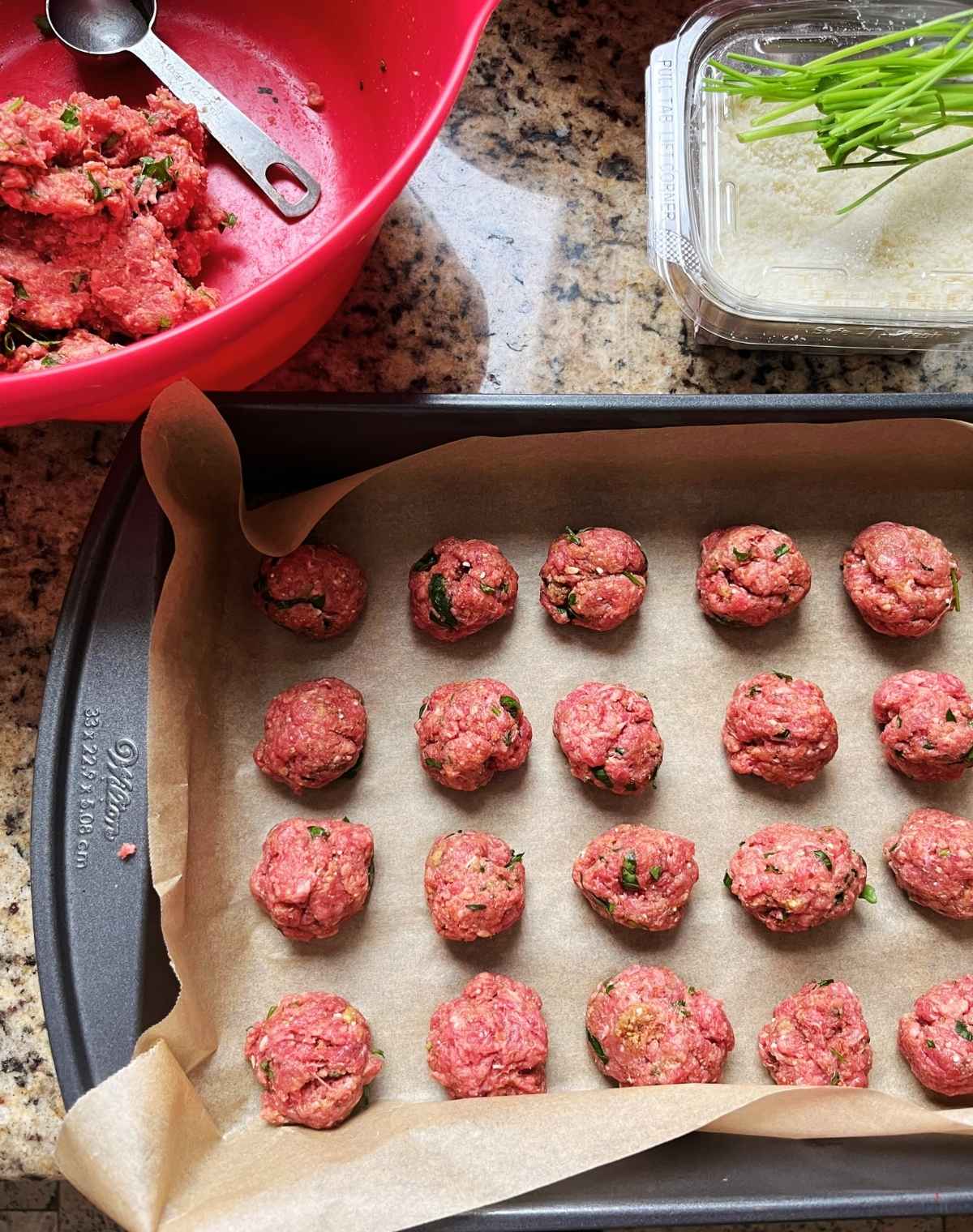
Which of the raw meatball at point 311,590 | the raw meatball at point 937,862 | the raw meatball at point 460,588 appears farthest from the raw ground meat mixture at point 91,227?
the raw meatball at point 937,862

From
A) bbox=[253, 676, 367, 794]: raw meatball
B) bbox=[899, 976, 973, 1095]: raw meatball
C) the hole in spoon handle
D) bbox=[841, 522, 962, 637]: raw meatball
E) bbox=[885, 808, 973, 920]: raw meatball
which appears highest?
the hole in spoon handle

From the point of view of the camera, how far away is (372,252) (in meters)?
2.11

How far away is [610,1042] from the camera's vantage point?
182 cm

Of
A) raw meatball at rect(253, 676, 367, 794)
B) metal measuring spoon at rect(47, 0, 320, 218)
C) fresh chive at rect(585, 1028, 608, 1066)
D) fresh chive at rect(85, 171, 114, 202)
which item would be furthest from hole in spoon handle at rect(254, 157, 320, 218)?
fresh chive at rect(585, 1028, 608, 1066)

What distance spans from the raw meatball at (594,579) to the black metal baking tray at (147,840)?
0.23 metres

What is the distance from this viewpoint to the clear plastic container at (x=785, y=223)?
196 cm

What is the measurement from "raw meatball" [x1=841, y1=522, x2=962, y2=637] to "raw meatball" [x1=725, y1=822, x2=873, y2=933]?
0.42 metres

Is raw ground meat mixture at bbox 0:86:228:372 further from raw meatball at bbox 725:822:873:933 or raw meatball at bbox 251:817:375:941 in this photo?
raw meatball at bbox 725:822:873:933

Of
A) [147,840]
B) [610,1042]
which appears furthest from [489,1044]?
[147,840]

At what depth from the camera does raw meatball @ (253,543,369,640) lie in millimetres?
1910

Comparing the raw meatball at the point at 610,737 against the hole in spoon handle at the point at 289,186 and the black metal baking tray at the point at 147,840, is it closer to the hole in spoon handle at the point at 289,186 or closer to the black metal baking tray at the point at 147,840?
the black metal baking tray at the point at 147,840

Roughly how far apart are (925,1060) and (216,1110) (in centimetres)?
123

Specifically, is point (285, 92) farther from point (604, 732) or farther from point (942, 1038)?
point (942, 1038)

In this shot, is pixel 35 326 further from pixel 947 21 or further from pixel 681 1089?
pixel 947 21
